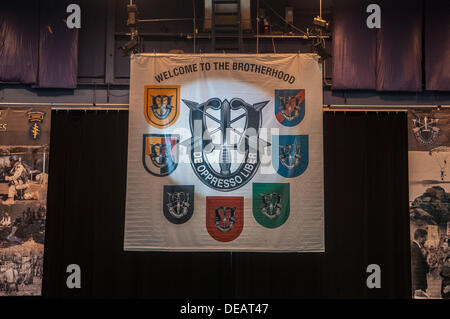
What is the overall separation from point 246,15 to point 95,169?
2.90m

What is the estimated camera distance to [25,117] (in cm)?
714

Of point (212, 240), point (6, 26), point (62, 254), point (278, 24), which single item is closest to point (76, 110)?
point (6, 26)

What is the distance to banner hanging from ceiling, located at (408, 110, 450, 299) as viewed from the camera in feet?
22.6

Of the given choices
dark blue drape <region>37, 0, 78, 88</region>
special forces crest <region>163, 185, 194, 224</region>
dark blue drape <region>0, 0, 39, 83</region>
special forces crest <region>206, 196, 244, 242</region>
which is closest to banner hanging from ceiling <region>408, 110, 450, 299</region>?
special forces crest <region>206, 196, 244, 242</region>

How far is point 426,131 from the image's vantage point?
7.07 m

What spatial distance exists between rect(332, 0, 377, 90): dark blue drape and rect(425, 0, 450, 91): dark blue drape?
0.71 metres

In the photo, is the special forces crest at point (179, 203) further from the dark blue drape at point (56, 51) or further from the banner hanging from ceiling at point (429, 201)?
the banner hanging from ceiling at point (429, 201)

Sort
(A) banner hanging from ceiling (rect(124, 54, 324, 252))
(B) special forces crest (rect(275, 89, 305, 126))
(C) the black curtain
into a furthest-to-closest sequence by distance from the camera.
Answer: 1. (C) the black curtain
2. (B) special forces crest (rect(275, 89, 305, 126))
3. (A) banner hanging from ceiling (rect(124, 54, 324, 252))

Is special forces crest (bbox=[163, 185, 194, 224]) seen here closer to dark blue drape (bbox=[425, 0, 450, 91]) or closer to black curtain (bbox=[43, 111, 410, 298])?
black curtain (bbox=[43, 111, 410, 298])

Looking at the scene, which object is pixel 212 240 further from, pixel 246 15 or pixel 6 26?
pixel 6 26

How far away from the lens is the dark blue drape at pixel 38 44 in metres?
7.19

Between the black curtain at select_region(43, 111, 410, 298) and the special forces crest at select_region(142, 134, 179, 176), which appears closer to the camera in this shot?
the special forces crest at select_region(142, 134, 179, 176)

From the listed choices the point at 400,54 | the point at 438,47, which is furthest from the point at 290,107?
the point at 438,47
